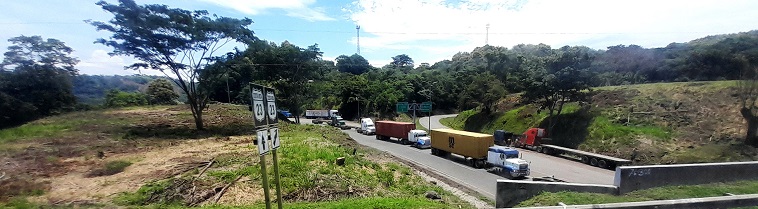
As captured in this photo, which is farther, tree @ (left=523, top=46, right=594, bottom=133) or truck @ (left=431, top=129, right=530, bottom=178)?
tree @ (left=523, top=46, right=594, bottom=133)

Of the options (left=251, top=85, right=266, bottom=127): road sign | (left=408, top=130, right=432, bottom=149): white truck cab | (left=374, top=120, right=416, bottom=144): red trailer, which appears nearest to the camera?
(left=251, top=85, right=266, bottom=127): road sign

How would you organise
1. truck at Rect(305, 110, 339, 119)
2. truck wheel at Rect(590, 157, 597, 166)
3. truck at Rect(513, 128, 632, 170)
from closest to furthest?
truck at Rect(513, 128, 632, 170) → truck wheel at Rect(590, 157, 597, 166) → truck at Rect(305, 110, 339, 119)

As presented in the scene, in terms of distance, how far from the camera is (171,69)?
32969 millimetres

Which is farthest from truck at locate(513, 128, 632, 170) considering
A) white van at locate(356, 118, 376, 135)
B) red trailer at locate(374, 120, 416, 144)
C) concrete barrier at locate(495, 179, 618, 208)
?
white van at locate(356, 118, 376, 135)

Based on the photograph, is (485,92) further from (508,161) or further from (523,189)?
(523,189)

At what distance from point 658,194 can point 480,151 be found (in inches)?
560

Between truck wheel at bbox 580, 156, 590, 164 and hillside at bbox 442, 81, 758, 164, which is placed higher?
hillside at bbox 442, 81, 758, 164

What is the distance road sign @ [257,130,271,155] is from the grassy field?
526 centimetres

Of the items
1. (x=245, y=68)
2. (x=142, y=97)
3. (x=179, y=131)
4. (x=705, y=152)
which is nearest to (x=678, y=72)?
(x=705, y=152)

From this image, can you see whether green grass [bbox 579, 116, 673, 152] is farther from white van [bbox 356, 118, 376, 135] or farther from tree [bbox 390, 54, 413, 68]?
tree [bbox 390, 54, 413, 68]

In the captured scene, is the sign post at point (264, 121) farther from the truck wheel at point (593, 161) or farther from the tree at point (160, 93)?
the tree at point (160, 93)

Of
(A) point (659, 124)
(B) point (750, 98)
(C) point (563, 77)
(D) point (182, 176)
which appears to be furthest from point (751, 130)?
(D) point (182, 176)

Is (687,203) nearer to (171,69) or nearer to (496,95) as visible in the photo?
(171,69)

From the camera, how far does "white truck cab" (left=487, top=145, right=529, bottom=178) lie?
21.7 m
